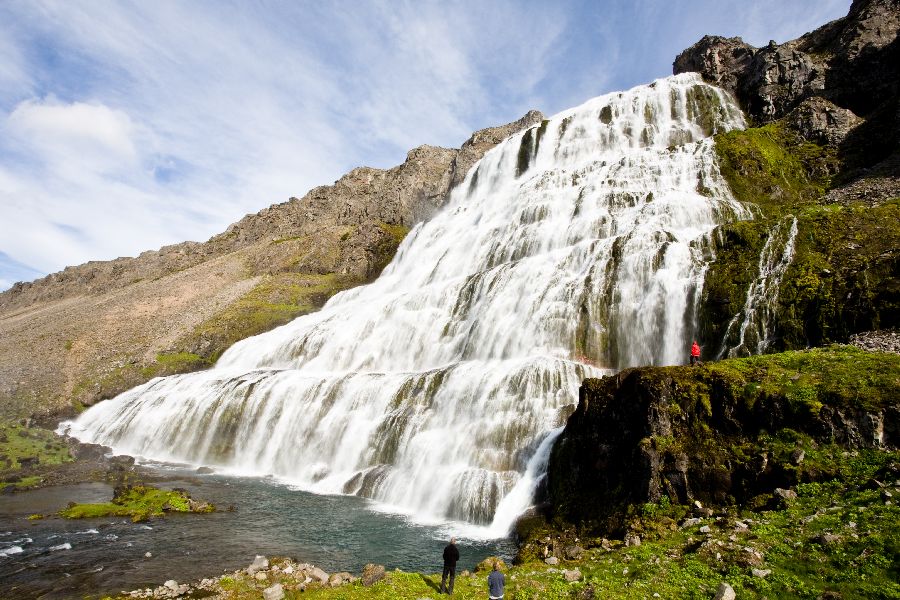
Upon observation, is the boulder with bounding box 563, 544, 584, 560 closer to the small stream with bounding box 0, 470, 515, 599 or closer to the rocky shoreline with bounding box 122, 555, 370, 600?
the small stream with bounding box 0, 470, 515, 599

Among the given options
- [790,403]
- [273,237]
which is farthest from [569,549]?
[273,237]

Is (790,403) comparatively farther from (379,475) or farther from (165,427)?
(165,427)

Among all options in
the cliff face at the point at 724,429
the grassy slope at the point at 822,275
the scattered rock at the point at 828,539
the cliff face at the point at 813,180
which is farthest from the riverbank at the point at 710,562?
the cliff face at the point at 813,180

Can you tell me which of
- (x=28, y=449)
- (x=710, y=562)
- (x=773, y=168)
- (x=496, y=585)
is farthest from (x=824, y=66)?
(x=28, y=449)

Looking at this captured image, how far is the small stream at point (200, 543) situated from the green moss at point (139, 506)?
674 millimetres

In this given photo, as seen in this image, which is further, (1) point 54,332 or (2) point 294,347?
(1) point 54,332

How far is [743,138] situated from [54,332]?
91.0 metres

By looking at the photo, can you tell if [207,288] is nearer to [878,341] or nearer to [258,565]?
[258,565]

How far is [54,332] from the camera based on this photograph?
7462 centimetres

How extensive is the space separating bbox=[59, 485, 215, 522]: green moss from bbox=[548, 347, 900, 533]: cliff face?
17323mm

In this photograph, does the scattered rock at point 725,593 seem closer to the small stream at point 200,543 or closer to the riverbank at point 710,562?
the riverbank at point 710,562

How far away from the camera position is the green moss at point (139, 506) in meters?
22.4

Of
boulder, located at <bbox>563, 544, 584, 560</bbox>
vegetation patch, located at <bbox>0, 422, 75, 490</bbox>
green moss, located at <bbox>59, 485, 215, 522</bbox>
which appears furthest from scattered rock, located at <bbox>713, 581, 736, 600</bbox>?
vegetation patch, located at <bbox>0, 422, 75, 490</bbox>

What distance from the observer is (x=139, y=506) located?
923 inches
